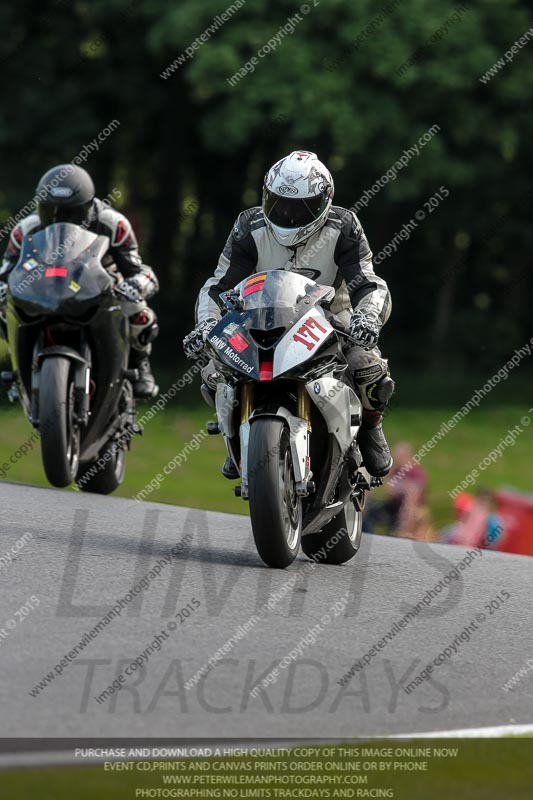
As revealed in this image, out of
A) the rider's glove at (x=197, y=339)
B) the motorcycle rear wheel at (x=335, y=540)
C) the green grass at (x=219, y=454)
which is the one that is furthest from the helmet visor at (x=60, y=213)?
the green grass at (x=219, y=454)

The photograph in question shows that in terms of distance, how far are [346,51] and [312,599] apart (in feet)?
55.5

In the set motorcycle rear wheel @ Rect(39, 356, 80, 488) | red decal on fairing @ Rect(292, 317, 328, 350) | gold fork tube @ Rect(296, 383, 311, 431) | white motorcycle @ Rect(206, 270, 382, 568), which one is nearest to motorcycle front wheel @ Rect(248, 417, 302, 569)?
white motorcycle @ Rect(206, 270, 382, 568)

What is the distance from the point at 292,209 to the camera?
7.43m

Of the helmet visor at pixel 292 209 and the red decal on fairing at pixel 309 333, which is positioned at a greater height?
the helmet visor at pixel 292 209

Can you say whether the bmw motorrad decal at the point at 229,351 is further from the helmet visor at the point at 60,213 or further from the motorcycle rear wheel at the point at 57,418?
the helmet visor at the point at 60,213

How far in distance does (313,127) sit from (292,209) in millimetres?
15294

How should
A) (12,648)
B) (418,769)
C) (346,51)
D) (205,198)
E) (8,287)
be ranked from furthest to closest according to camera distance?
(205,198) → (346,51) → (8,287) → (12,648) → (418,769)

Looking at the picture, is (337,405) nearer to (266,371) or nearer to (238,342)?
(266,371)

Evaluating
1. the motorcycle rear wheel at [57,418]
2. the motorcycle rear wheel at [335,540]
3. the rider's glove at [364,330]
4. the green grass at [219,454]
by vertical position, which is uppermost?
the rider's glove at [364,330]

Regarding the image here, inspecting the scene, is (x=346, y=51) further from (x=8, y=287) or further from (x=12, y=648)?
(x=12, y=648)

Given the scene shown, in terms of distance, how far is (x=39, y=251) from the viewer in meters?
9.77

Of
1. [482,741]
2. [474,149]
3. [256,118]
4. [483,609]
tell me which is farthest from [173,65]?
[482,741]

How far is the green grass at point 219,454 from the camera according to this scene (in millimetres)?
20094

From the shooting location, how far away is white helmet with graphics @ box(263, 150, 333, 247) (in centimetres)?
739
